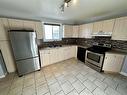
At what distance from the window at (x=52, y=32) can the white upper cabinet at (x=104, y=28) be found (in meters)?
1.95

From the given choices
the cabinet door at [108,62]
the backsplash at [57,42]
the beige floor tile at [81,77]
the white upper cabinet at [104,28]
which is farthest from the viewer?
the backsplash at [57,42]

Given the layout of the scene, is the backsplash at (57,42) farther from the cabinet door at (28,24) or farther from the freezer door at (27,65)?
the freezer door at (27,65)

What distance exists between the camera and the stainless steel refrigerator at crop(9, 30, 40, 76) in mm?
2125

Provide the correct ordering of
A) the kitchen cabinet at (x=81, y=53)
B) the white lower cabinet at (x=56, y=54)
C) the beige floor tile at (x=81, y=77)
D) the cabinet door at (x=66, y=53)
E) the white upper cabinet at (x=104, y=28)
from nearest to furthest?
the beige floor tile at (x=81, y=77)
the white upper cabinet at (x=104, y=28)
the white lower cabinet at (x=56, y=54)
the kitchen cabinet at (x=81, y=53)
the cabinet door at (x=66, y=53)

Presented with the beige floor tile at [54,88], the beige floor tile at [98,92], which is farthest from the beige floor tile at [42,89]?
the beige floor tile at [98,92]

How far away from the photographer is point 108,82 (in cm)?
211

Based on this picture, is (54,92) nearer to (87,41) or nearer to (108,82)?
(108,82)

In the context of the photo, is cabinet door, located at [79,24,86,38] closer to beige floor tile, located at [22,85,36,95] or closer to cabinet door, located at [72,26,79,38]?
cabinet door, located at [72,26,79,38]

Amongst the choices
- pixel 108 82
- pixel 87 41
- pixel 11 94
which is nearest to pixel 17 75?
pixel 11 94

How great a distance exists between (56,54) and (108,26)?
104 inches

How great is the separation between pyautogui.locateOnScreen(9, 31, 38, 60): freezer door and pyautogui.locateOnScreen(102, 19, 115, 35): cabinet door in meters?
2.92

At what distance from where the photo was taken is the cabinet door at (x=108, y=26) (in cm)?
251

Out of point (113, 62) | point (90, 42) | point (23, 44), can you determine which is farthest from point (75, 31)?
point (23, 44)

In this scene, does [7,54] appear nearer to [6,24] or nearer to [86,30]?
[6,24]
